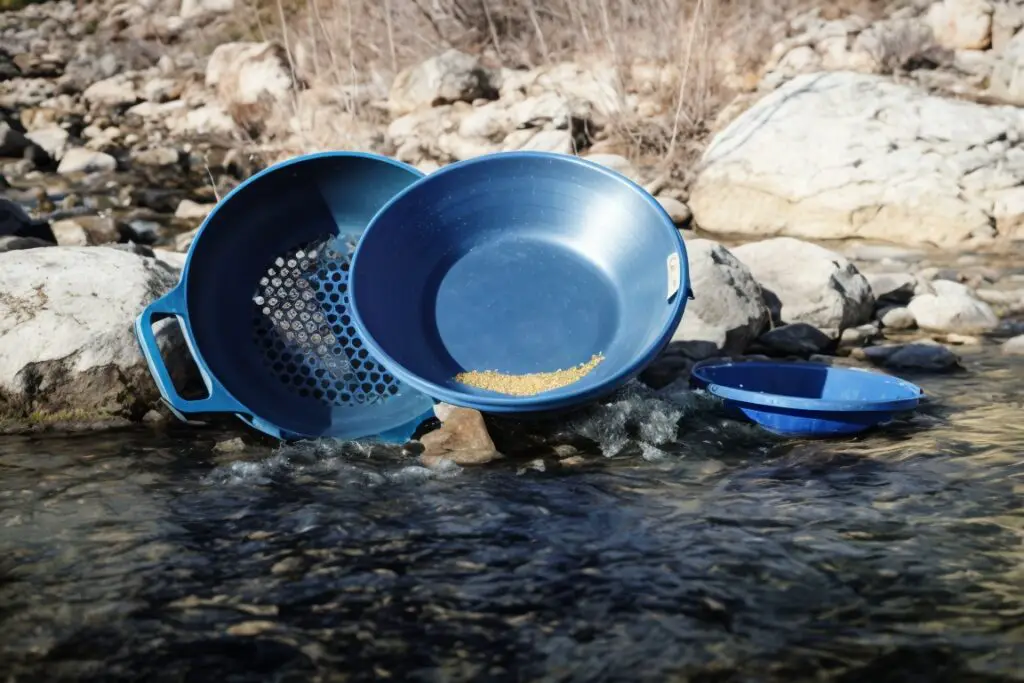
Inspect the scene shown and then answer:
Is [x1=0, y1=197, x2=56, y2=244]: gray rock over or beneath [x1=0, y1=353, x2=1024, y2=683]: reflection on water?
over

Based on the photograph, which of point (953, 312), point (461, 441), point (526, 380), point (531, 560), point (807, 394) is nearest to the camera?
point (531, 560)

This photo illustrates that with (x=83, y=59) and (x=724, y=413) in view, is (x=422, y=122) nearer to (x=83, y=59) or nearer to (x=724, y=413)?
(x=724, y=413)

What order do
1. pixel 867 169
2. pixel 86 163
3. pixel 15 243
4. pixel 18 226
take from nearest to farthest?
pixel 15 243 → pixel 18 226 → pixel 867 169 → pixel 86 163

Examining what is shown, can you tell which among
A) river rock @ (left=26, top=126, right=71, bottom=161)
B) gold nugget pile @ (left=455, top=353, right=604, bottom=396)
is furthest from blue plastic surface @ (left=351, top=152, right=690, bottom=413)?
river rock @ (left=26, top=126, right=71, bottom=161)

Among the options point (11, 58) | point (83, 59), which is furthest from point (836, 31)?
point (11, 58)

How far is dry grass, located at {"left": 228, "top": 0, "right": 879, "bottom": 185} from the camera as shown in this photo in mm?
7914

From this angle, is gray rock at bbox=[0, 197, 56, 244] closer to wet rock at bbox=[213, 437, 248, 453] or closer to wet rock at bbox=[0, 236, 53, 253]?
wet rock at bbox=[0, 236, 53, 253]

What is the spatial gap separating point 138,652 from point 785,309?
12.1 feet

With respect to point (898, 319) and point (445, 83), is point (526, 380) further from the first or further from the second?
point (445, 83)

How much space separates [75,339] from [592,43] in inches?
230

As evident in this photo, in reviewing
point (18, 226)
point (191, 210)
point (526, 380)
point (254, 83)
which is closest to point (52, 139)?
point (254, 83)

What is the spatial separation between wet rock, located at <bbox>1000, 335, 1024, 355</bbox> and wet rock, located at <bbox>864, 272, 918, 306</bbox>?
2.61ft

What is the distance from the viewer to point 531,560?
8.45 ft

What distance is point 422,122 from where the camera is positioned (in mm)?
9172
